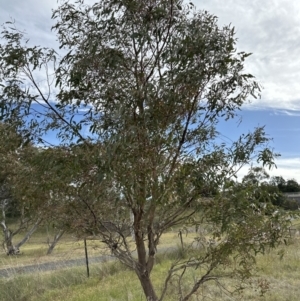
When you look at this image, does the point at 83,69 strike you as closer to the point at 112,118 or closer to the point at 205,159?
the point at 112,118

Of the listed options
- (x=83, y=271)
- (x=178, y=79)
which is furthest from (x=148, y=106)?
(x=83, y=271)

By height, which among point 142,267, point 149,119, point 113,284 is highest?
point 149,119

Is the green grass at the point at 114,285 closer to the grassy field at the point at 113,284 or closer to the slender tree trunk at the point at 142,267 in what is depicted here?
the grassy field at the point at 113,284

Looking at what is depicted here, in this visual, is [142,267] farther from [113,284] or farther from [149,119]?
[113,284]

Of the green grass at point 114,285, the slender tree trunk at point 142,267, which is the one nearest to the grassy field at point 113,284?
the green grass at point 114,285

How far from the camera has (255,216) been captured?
9.60 ft

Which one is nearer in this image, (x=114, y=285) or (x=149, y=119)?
(x=149, y=119)

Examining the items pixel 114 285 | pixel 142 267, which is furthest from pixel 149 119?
pixel 114 285

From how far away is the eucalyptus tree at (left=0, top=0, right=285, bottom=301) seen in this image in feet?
8.89

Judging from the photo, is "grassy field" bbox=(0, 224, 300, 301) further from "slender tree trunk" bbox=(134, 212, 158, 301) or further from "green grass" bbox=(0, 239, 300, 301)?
"slender tree trunk" bbox=(134, 212, 158, 301)

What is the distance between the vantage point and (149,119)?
106 inches

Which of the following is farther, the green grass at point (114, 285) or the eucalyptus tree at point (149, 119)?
the green grass at point (114, 285)

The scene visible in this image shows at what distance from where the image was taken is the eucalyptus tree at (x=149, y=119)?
8.89ft

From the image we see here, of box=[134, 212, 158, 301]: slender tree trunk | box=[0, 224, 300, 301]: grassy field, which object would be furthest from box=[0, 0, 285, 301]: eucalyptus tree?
box=[0, 224, 300, 301]: grassy field
